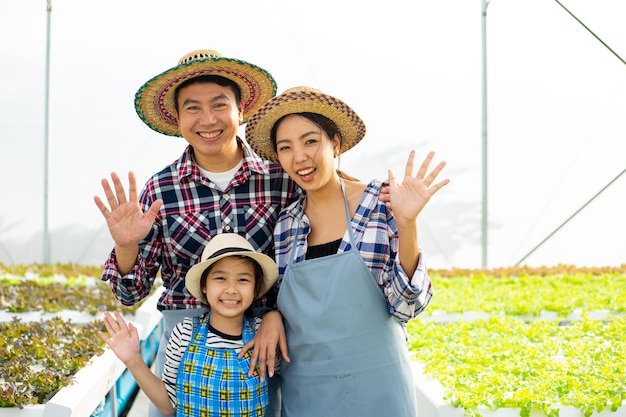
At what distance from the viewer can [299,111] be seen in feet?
7.93

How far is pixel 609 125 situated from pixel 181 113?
775 cm

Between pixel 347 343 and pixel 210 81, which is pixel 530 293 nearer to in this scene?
pixel 347 343

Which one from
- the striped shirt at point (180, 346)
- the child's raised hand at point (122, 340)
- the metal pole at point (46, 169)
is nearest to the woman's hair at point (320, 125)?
the striped shirt at point (180, 346)

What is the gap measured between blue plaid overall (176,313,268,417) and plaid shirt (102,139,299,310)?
288 millimetres

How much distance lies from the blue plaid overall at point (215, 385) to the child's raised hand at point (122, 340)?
0.59 feet

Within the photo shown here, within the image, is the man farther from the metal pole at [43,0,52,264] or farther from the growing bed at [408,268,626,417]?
the metal pole at [43,0,52,264]

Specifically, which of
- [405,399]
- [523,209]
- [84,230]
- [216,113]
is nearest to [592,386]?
[405,399]

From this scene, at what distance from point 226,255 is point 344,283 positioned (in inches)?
16.9

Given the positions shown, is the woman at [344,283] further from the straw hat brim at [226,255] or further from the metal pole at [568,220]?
the metal pole at [568,220]

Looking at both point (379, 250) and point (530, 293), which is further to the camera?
point (530, 293)

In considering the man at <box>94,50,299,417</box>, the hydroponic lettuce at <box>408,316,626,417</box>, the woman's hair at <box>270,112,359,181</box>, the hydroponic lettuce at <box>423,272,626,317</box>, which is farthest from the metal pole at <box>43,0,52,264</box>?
the woman's hair at <box>270,112,359,181</box>

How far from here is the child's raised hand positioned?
2312 mm

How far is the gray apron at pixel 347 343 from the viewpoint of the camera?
2236mm

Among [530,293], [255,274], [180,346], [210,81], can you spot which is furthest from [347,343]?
[530,293]
